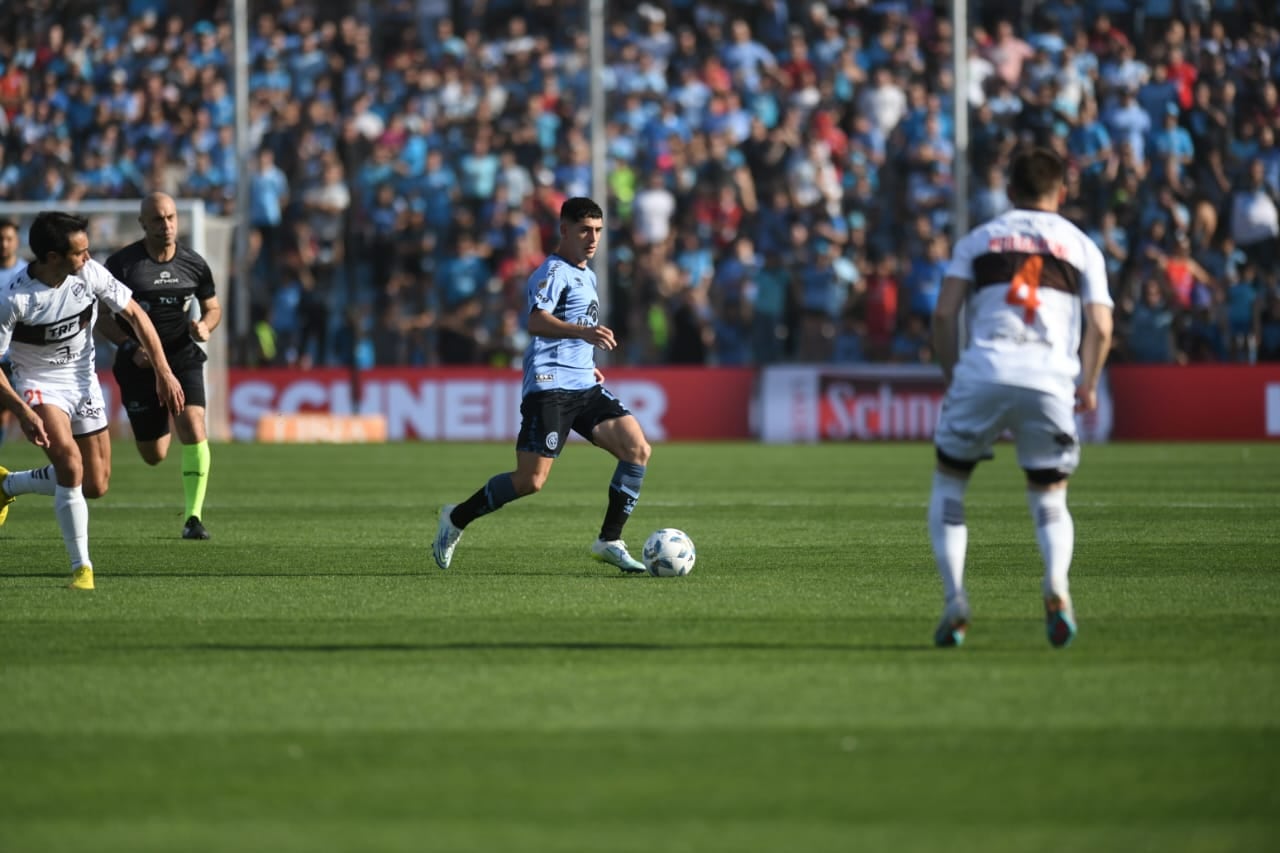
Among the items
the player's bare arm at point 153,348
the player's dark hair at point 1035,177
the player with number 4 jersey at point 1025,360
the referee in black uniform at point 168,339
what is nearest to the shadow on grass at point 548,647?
the player with number 4 jersey at point 1025,360

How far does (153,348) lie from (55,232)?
94 cm

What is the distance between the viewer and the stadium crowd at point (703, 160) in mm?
26125

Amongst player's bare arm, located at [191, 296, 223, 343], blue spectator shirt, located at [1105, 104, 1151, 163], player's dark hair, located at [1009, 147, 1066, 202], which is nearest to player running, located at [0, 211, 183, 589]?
player's bare arm, located at [191, 296, 223, 343]

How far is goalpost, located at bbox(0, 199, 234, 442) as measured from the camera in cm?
2670

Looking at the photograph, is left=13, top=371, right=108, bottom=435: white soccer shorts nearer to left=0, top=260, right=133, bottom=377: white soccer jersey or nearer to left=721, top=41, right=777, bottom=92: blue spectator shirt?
left=0, top=260, right=133, bottom=377: white soccer jersey

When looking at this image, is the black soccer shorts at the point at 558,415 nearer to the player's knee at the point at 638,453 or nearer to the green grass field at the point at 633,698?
the player's knee at the point at 638,453

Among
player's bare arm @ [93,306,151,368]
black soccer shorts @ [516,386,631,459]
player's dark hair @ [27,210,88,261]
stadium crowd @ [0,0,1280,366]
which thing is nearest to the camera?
player's dark hair @ [27,210,88,261]

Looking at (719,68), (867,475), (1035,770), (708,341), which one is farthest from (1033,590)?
(719,68)

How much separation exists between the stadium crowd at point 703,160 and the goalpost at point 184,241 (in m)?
0.63

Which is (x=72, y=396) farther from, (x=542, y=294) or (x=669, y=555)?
(x=669, y=555)

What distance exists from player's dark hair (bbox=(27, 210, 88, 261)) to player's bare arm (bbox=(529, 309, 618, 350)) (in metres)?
2.52

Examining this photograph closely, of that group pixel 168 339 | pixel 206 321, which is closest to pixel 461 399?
Answer: pixel 168 339

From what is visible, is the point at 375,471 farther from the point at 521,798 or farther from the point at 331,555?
the point at 521,798

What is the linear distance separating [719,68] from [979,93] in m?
3.96
